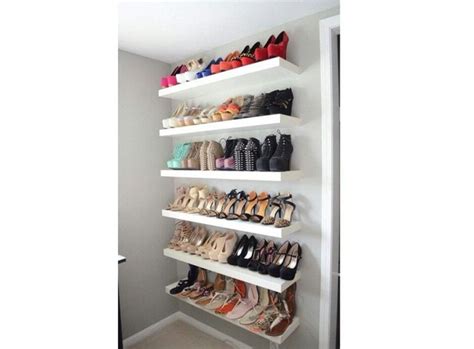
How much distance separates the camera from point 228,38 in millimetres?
1887

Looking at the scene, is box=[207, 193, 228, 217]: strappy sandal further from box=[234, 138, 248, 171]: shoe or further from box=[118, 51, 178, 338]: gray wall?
box=[118, 51, 178, 338]: gray wall

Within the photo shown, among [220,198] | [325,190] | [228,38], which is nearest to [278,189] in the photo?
[325,190]

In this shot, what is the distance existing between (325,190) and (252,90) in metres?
0.82

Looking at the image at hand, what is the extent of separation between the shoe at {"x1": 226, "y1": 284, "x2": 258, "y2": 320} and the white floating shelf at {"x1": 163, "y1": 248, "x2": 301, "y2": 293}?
22 centimetres

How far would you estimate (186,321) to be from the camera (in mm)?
2289

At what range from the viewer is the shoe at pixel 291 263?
5.08 feet

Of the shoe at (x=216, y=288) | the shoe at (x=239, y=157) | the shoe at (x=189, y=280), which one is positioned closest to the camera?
the shoe at (x=239, y=157)

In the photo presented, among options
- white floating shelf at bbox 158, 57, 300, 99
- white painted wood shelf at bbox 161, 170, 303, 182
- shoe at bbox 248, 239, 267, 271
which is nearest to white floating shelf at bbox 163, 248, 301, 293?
shoe at bbox 248, 239, 267, 271

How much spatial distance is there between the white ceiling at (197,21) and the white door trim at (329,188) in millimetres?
243

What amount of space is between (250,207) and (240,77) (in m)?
0.82

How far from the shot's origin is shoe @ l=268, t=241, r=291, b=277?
1.58 m

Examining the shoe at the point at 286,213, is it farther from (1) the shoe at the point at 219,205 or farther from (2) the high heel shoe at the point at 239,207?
(1) the shoe at the point at 219,205

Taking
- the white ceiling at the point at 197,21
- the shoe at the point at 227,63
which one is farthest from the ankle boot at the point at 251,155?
the white ceiling at the point at 197,21
